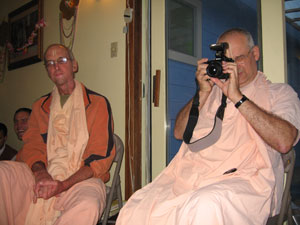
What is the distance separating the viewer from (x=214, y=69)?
127 cm

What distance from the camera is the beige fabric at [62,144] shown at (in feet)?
4.96

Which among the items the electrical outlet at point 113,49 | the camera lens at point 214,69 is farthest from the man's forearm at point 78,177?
the electrical outlet at point 113,49

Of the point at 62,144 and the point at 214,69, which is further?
the point at 62,144

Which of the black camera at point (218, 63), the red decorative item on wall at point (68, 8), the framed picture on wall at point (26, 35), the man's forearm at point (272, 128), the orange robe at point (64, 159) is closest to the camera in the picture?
the man's forearm at point (272, 128)

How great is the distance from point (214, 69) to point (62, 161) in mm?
1080

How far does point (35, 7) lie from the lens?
3512 millimetres

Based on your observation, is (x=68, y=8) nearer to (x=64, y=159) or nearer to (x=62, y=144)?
(x=62, y=144)

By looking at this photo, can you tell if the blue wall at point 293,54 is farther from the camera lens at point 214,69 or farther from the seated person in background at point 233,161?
the camera lens at point 214,69

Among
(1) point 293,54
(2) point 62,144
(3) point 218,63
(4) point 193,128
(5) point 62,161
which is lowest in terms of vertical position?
(5) point 62,161

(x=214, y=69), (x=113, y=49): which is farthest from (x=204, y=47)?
(x=214, y=69)

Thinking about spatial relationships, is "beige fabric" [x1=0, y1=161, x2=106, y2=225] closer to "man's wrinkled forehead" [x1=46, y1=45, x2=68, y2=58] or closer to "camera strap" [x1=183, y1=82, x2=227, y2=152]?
"camera strap" [x1=183, y1=82, x2=227, y2=152]

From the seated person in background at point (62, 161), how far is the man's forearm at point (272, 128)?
89cm

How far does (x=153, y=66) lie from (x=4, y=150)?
2.04m

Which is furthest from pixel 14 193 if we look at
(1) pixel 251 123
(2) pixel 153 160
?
(1) pixel 251 123
